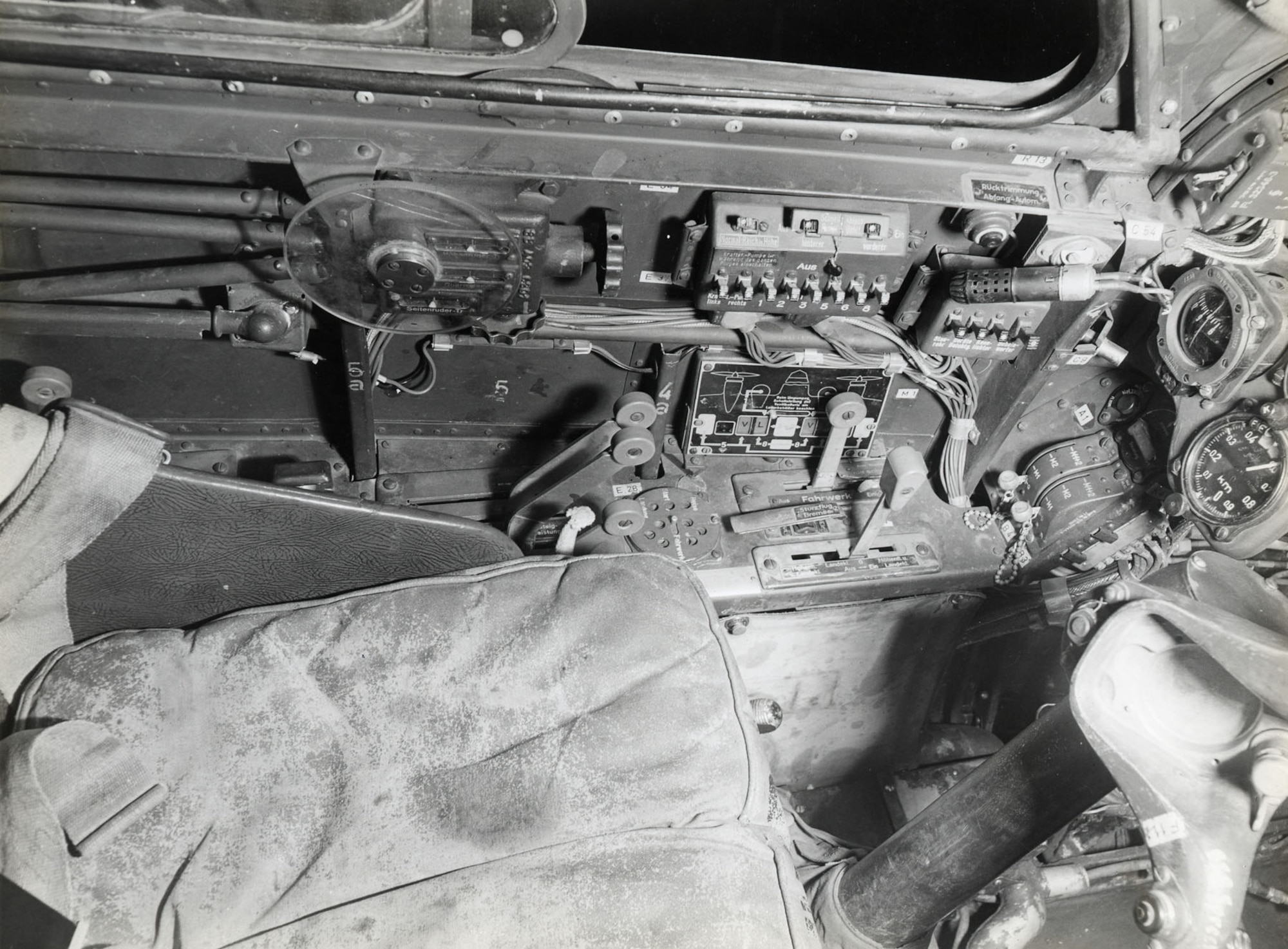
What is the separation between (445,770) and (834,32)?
170 centimetres

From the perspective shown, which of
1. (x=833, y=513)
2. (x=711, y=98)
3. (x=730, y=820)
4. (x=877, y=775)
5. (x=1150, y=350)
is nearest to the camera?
(x=730, y=820)

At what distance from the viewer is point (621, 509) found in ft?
5.64

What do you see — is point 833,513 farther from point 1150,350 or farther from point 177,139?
point 177,139

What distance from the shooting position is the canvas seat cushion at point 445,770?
1156mm

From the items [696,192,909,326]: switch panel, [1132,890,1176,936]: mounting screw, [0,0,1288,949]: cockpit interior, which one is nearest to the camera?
[1132,890,1176,936]: mounting screw

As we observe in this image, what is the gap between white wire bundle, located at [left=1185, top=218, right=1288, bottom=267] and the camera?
1.62 m

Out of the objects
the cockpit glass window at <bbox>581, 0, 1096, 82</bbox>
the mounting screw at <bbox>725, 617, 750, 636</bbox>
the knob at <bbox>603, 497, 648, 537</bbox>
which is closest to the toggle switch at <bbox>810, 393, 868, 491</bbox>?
the mounting screw at <bbox>725, 617, 750, 636</bbox>

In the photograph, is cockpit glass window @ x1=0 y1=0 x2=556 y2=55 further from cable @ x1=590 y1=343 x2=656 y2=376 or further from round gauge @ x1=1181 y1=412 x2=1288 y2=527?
round gauge @ x1=1181 y1=412 x2=1288 y2=527

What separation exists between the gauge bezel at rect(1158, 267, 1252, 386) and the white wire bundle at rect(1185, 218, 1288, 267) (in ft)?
0.11

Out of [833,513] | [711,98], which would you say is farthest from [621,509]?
[711,98]

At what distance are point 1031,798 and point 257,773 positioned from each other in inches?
43.9

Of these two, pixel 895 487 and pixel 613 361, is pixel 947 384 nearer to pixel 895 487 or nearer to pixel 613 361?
pixel 895 487

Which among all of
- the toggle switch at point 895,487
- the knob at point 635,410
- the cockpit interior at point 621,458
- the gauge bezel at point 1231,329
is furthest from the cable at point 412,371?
the gauge bezel at point 1231,329

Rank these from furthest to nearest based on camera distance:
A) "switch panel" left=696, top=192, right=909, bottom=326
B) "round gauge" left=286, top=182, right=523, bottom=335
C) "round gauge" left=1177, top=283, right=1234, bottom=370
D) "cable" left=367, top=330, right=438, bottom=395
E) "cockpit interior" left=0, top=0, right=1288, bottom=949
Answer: "cable" left=367, top=330, right=438, bottom=395 → "round gauge" left=1177, top=283, right=1234, bottom=370 → "switch panel" left=696, top=192, right=909, bottom=326 → "round gauge" left=286, top=182, right=523, bottom=335 → "cockpit interior" left=0, top=0, right=1288, bottom=949
